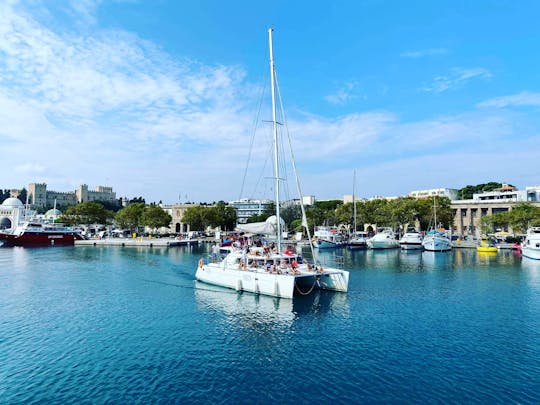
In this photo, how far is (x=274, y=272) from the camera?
37469 mm

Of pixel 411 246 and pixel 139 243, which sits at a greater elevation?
pixel 411 246

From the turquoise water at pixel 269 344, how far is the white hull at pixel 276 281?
40.7 inches

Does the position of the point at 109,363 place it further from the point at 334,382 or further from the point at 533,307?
the point at 533,307

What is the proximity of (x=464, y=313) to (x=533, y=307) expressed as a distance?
291 inches

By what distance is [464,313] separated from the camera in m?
32.3

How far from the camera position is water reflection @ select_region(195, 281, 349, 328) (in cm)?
3055

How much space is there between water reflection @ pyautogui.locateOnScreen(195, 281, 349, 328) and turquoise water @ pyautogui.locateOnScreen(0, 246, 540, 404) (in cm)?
16

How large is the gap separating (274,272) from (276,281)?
48.7 inches

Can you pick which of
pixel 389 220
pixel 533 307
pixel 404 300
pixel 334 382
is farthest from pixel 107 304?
pixel 389 220

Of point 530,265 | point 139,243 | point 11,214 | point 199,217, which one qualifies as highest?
point 11,214

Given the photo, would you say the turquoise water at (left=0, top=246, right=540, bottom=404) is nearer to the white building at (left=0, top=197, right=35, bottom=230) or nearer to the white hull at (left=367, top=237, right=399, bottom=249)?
the white hull at (left=367, top=237, right=399, bottom=249)

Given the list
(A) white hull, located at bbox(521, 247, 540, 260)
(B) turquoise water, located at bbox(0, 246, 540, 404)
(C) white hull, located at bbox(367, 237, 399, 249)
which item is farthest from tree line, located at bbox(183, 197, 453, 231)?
(B) turquoise water, located at bbox(0, 246, 540, 404)

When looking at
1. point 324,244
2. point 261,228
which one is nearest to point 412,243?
point 324,244

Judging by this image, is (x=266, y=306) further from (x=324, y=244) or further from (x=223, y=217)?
(x=223, y=217)
